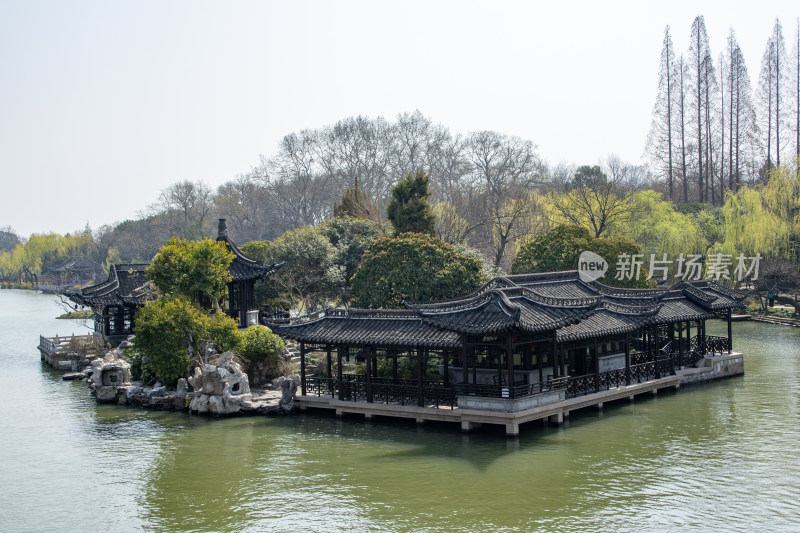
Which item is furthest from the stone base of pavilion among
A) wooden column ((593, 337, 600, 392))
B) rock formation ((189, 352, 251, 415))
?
rock formation ((189, 352, 251, 415))

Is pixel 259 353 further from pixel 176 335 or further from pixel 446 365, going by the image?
pixel 446 365

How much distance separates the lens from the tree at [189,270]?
27922 millimetres

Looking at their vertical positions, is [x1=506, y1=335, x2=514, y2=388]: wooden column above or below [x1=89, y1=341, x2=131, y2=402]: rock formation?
above

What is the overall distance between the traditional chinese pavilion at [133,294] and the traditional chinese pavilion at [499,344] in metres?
6.95

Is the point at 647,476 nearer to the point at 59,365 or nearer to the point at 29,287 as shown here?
the point at 59,365

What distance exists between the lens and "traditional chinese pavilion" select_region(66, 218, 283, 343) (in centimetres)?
3291

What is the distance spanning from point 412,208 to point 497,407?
67.0 feet

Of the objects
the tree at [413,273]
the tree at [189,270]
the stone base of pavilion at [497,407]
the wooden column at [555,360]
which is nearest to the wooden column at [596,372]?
the stone base of pavilion at [497,407]

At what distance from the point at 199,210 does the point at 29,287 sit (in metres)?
45.1

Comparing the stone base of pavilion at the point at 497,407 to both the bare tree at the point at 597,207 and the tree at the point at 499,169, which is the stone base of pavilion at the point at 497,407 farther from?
the tree at the point at 499,169

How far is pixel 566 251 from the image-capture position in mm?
33406

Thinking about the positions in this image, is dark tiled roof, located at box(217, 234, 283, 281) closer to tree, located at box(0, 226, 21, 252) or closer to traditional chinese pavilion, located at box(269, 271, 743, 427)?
traditional chinese pavilion, located at box(269, 271, 743, 427)

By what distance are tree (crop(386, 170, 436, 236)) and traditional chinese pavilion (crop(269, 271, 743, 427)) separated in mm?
12787

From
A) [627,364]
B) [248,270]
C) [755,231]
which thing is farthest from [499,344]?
[755,231]
